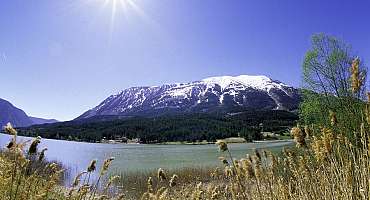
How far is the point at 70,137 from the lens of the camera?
594ft

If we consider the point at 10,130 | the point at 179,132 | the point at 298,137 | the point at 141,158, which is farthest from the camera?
the point at 179,132

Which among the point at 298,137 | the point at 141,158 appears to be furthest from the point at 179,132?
the point at 298,137

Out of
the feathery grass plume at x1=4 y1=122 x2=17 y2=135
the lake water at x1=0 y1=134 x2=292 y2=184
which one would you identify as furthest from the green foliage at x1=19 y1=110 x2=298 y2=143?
the feathery grass plume at x1=4 y1=122 x2=17 y2=135

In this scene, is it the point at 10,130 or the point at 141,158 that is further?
the point at 141,158

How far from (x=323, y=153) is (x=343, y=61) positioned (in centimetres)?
2794

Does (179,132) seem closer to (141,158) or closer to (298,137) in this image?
(141,158)

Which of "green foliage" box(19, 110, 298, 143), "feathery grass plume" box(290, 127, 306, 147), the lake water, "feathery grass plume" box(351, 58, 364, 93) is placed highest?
"green foliage" box(19, 110, 298, 143)

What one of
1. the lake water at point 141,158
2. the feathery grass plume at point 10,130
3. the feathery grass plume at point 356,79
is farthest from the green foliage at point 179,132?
the feathery grass plume at point 10,130

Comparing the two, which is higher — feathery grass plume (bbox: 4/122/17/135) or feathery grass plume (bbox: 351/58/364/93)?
feathery grass plume (bbox: 351/58/364/93)

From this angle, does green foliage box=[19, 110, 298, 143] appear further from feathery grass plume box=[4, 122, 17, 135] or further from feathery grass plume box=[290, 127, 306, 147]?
feathery grass plume box=[4, 122, 17, 135]

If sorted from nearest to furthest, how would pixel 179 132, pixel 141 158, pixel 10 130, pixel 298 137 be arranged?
pixel 10 130
pixel 298 137
pixel 141 158
pixel 179 132

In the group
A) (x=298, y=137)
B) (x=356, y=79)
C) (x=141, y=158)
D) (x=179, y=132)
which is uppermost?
(x=179, y=132)

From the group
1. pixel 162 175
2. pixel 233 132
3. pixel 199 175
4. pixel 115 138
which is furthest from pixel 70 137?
pixel 162 175

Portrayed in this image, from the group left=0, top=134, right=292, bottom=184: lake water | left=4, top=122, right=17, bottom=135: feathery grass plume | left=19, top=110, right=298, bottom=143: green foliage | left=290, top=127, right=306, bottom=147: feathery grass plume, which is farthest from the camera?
left=19, top=110, right=298, bottom=143: green foliage
